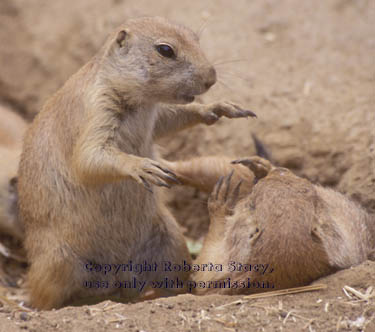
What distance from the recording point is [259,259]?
3820mm

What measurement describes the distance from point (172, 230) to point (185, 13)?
8.69 feet

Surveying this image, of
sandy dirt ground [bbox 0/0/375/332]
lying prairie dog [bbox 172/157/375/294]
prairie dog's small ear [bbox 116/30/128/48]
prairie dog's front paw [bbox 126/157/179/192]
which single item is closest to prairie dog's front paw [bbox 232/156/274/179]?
lying prairie dog [bbox 172/157/375/294]

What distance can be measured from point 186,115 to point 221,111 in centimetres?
26

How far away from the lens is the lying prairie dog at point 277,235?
378 cm

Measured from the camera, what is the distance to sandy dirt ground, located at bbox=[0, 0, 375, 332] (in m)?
5.23

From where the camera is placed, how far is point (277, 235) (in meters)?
3.77

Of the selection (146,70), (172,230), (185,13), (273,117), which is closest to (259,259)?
(172,230)

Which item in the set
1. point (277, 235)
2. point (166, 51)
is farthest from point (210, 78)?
point (277, 235)

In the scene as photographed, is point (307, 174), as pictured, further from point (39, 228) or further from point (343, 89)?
point (39, 228)

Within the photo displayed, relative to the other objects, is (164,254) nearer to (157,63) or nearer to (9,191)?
(157,63)

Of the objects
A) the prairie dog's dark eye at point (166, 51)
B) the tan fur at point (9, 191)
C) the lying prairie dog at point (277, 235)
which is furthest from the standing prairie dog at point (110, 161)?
the tan fur at point (9, 191)

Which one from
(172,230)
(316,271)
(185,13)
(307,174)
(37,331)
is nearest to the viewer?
(37,331)

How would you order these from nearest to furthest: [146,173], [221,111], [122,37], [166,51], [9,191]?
[146,173] → [166,51] → [122,37] → [221,111] → [9,191]

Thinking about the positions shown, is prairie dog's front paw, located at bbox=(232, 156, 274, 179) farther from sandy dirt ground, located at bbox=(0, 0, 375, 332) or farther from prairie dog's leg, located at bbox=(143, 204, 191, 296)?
sandy dirt ground, located at bbox=(0, 0, 375, 332)
